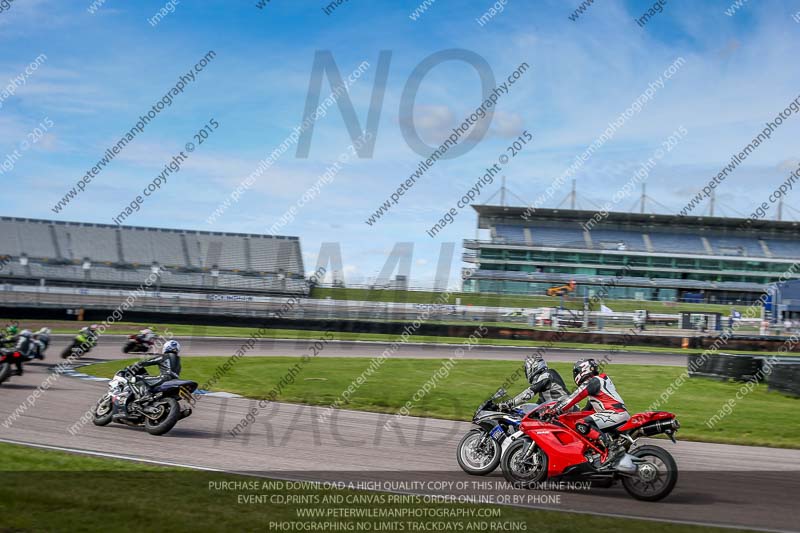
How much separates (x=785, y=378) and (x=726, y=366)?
107 inches

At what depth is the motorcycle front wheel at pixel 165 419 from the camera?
1054 centimetres

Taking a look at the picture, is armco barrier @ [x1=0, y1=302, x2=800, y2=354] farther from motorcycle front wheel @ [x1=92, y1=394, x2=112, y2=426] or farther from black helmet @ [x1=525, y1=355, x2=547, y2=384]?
black helmet @ [x1=525, y1=355, x2=547, y2=384]

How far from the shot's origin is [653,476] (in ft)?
24.4

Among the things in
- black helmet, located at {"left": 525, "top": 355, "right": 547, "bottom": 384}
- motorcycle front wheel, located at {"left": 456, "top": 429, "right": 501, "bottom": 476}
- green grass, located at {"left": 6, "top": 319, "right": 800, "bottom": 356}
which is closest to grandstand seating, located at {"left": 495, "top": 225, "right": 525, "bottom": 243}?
green grass, located at {"left": 6, "top": 319, "right": 800, "bottom": 356}

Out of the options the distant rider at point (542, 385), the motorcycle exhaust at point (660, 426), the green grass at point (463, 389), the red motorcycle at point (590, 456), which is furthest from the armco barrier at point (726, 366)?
the motorcycle exhaust at point (660, 426)

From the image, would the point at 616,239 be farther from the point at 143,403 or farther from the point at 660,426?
the point at 660,426

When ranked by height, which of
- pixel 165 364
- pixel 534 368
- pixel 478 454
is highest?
pixel 534 368

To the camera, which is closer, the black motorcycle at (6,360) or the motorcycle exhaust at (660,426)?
the motorcycle exhaust at (660,426)

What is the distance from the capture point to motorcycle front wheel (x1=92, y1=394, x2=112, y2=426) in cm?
1105

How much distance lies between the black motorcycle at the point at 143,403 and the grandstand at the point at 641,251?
56.4 meters

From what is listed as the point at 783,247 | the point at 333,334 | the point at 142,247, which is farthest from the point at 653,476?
the point at 783,247

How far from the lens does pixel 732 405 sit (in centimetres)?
1586

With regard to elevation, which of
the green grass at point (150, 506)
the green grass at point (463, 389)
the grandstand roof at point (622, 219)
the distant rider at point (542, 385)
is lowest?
the green grass at point (463, 389)

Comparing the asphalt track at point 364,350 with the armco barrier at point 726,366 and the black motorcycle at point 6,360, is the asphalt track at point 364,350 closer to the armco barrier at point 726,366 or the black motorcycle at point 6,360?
the armco barrier at point 726,366
